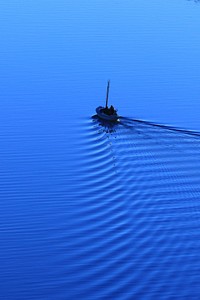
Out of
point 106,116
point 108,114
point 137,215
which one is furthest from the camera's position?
point 108,114

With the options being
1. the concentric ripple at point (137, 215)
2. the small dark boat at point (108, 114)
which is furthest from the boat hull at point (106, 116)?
the concentric ripple at point (137, 215)

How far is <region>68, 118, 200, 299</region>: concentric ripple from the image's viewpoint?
14438 millimetres

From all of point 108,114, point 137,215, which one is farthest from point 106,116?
point 137,215

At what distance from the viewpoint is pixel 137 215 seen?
54.6ft

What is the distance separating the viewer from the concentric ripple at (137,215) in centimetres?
1444

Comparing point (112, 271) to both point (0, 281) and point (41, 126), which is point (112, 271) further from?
point (41, 126)

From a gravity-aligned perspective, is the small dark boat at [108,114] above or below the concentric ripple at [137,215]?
above

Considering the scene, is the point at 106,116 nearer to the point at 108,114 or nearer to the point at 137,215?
the point at 108,114

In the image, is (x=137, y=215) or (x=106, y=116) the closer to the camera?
(x=137, y=215)

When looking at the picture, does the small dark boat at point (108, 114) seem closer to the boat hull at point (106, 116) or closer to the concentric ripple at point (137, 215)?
the boat hull at point (106, 116)

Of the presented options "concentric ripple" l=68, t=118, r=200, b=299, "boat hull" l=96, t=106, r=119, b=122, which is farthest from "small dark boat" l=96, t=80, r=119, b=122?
"concentric ripple" l=68, t=118, r=200, b=299

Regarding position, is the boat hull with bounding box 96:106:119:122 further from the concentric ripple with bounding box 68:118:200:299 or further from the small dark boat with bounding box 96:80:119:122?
the concentric ripple with bounding box 68:118:200:299

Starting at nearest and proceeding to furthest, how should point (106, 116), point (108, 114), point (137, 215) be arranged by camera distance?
point (137, 215) → point (106, 116) → point (108, 114)

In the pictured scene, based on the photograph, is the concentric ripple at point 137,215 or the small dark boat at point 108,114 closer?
the concentric ripple at point 137,215
